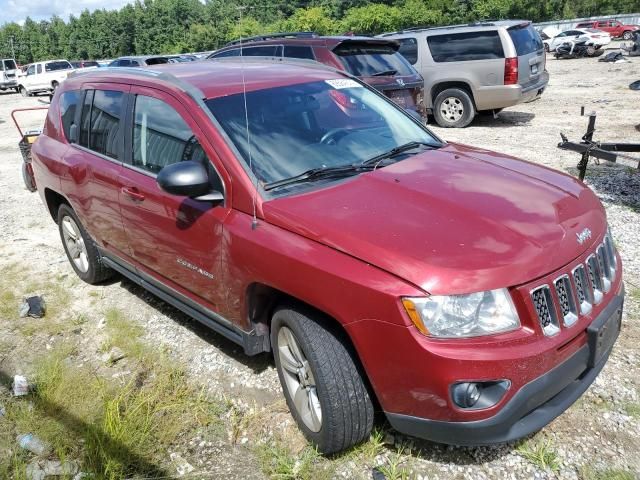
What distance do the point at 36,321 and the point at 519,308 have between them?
3.91m

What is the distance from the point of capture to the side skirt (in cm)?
306

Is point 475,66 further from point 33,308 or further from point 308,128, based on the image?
point 33,308

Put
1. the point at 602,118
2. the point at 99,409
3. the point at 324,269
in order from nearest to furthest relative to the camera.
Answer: the point at 324,269 < the point at 99,409 < the point at 602,118

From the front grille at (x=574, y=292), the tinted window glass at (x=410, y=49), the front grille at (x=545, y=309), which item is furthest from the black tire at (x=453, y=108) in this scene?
the front grille at (x=545, y=309)

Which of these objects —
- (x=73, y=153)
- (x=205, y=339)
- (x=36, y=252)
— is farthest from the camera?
(x=36, y=252)

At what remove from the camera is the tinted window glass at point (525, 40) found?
1076 centimetres

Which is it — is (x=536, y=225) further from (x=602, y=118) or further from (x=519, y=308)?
(x=602, y=118)

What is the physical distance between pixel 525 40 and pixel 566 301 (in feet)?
33.0

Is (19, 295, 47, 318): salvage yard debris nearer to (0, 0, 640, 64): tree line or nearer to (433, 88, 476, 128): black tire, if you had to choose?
(433, 88, 476, 128): black tire

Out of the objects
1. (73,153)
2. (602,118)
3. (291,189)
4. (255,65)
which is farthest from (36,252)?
(602,118)

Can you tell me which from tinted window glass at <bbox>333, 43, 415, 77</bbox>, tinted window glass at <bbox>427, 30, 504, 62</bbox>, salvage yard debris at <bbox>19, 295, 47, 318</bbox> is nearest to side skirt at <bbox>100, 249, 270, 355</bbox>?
salvage yard debris at <bbox>19, 295, 47, 318</bbox>

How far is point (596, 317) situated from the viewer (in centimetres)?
250

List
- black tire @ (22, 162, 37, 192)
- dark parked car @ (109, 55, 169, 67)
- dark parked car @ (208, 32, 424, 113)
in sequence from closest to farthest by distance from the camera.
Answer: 1. black tire @ (22, 162, 37, 192)
2. dark parked car @ (208, 32, 424, 113)
3. dark parked car @ (109, 55, 169, 67)

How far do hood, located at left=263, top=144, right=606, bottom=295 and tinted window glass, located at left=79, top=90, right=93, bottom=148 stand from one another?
236 cm
